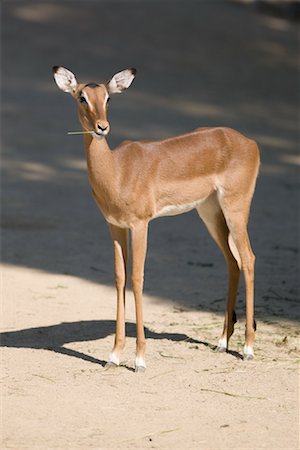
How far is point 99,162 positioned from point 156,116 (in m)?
10.9

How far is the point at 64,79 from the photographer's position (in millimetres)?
6586

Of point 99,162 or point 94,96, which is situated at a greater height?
point 94,96

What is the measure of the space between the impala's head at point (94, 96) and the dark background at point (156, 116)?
2.45 metres

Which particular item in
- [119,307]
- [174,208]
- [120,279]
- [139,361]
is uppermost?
[174,208]

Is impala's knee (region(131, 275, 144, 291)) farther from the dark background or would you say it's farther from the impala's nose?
the dark background

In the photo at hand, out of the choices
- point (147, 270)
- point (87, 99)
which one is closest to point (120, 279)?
point (87, 99)

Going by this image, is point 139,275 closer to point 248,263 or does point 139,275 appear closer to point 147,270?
point 248,263

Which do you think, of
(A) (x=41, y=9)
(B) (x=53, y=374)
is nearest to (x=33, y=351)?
(B) (x=53, y=374)

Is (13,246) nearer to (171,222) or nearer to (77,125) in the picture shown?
(171,222)

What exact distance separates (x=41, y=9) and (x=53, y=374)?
1767 centimetres

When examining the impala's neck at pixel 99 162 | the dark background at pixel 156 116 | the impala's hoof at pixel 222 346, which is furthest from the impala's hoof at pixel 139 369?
the dark background at pixel 156 116

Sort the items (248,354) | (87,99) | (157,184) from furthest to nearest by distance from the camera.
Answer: (248,354) → (157,184) → (87,99)

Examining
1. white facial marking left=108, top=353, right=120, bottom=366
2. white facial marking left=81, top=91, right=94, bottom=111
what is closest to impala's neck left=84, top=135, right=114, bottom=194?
white facial marking left=81, top=91, right=94, bottom=111

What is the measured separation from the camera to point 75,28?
2228cm
